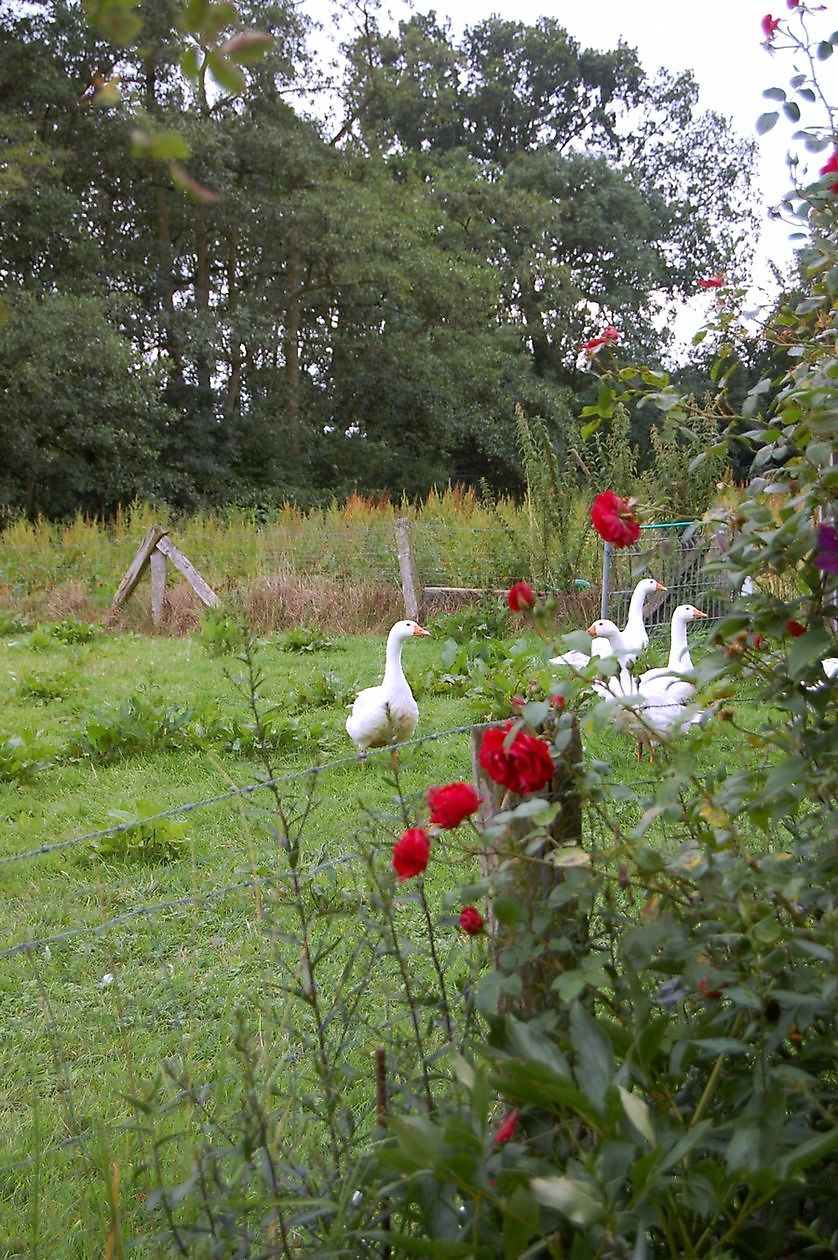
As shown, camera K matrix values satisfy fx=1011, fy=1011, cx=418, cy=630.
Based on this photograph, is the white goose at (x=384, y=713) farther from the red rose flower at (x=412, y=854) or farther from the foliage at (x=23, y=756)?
the red rose flower at (x=412, y=854)

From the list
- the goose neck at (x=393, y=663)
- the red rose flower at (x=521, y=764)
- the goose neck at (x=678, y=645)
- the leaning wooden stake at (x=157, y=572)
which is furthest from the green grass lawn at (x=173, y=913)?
the leaning wooden stake at (x=157, y=572)

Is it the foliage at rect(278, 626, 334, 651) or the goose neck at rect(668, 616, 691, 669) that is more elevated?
the goose neck at rect(668, 616, 691, 669)

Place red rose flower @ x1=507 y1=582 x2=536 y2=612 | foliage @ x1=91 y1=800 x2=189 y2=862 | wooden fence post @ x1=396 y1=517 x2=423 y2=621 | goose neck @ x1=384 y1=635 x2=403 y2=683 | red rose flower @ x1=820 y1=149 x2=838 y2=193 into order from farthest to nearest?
wooden fence post @ x1=396 y1=517 x2=423 y2=621
goose neck @ x1=384 y1=635 x2=403 y2=683
foliage @ x1=91 y1=800 x2=189 y2=862
red rose flower @ x1=820 y1=149 x2=838 y2=193
red rose flower @ x1=507 y1=582 x2=536 y2=612

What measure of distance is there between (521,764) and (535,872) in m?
0.37

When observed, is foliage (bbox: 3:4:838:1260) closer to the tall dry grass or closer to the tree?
the tall dry grass

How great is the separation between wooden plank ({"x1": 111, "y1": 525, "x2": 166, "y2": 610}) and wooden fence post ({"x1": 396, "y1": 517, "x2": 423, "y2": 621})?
2.47m

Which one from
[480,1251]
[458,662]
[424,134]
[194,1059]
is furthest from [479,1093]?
[424,134]

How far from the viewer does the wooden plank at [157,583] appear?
10.6 m

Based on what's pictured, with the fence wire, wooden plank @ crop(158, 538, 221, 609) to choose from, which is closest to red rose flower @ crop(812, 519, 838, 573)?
the fence wire

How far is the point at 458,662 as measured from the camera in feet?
22.9

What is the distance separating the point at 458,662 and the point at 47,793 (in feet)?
9.90

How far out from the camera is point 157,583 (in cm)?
1064

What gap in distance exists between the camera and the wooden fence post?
33.1ft

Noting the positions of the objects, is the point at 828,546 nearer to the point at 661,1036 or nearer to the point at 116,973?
the point at 661,1036
